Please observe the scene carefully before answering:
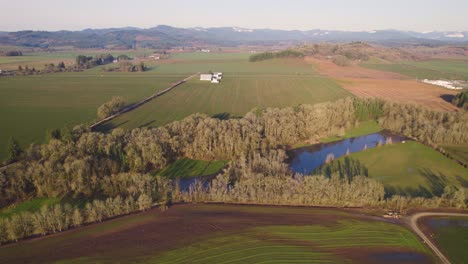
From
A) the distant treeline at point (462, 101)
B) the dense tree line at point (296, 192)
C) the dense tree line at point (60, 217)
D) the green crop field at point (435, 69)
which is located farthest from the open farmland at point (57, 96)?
the green crop field at point (435, 69)

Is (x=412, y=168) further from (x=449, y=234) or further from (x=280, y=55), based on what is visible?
(x=280, y=55)

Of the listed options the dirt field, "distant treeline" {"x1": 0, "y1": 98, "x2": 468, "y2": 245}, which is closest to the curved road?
"distant treeline" {"x1": 0, "y1": 98, "x2": 468, "y2": 245}

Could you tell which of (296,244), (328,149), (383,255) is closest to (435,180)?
(328,149)

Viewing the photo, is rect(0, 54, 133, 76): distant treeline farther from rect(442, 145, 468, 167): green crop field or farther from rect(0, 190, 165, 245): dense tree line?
rect(442, 145, 468, 167): green crop field

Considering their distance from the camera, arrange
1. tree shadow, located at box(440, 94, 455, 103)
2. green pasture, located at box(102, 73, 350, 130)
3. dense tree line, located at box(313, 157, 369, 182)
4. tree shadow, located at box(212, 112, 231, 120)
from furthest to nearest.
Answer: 1. tree shadow, located at box(440, 94, 455, 103)
2. tree shadow, located at box(212, 112, 231, 120)
3. green pasture, located at box(102, 73, 350, 130)
4. dense tree line, located at box(313, 157, 369, 182)

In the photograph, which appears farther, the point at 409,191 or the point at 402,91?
the point at 402,91

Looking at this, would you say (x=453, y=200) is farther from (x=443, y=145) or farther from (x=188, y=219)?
(x=188, y=219)
